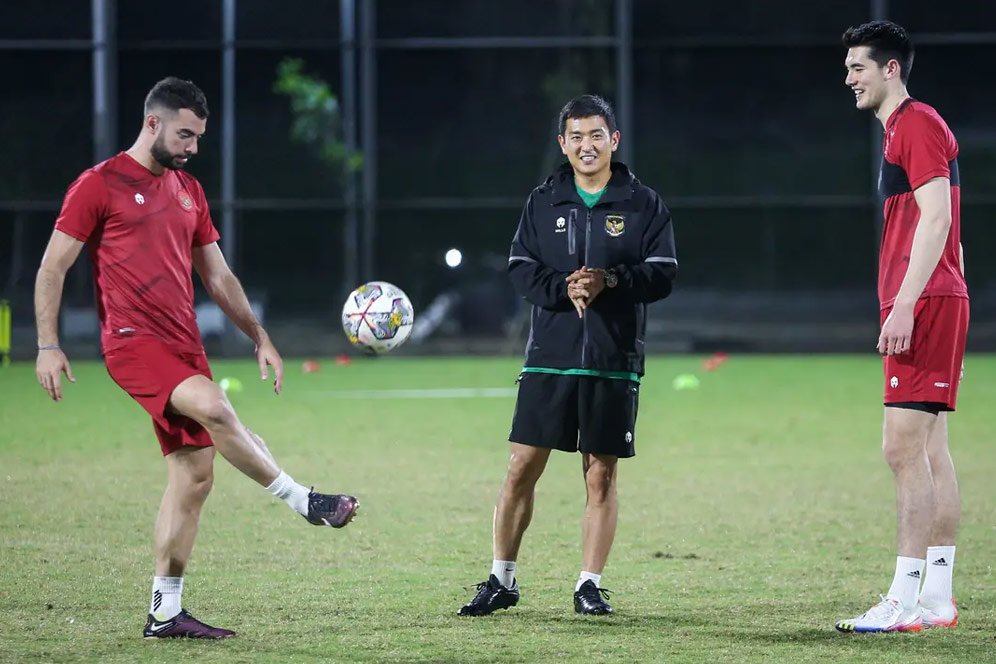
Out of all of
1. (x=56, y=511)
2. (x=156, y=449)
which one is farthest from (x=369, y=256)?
(x=56, y=511)

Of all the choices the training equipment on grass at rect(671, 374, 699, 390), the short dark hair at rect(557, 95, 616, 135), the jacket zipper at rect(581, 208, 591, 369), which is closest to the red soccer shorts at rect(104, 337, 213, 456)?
the jacket zipper at rect(581, 208, 591, 369)

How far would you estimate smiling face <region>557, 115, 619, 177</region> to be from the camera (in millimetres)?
5445

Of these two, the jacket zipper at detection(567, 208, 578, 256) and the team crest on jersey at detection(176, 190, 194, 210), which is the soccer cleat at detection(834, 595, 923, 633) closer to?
the jacket zipper at detection(567, 208, 578, 256)

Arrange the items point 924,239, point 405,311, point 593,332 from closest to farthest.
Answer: point 924,239
point 593,332
point 405,311

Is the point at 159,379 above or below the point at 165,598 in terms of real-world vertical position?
above

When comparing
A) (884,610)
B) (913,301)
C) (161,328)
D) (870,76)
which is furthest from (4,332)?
(913,301)

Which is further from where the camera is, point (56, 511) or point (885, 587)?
point (56, 511)

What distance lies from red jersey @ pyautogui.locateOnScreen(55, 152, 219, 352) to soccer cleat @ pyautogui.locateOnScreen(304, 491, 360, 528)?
0.72m

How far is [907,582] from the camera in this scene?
508cm

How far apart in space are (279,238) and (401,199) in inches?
77.8

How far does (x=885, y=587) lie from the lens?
588cm

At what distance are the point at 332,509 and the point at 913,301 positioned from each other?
2099 millimetres

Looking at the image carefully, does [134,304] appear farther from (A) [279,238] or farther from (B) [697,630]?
(A) [279,238]

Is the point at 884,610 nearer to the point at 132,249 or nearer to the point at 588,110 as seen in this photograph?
the point at 588,110
